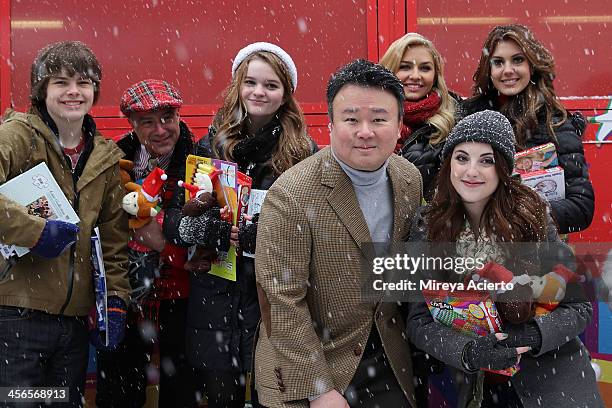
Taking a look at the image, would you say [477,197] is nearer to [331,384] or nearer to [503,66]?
[331,384]

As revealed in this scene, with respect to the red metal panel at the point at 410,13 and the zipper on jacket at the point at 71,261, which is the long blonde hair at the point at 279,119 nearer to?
the zipper on jacket at the point at 71,261

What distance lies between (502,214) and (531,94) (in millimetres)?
1086

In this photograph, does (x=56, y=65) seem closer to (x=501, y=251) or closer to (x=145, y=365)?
(x=145, y=365)

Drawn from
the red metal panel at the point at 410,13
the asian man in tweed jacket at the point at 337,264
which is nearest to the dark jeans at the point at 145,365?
the asian man in tweed jacket at the point at 337,264

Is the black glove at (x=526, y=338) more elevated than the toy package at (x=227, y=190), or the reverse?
the toy package at (x=227, y=190)

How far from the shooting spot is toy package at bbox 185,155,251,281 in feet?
9.57

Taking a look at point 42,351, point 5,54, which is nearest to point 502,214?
point 42,351

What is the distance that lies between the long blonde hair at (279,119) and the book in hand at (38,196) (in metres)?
0.67

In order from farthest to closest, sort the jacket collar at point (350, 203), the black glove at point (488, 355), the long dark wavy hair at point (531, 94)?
the long dark wavy hair at point (531, 94), the jacket collar at point (350, 203), the black glove at point (488, 355)

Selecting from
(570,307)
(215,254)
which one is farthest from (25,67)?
(570,307)

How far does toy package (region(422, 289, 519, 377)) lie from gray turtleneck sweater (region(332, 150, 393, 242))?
0.27 meters

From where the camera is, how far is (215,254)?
3.00 metres

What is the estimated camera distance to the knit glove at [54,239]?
278 centimetres

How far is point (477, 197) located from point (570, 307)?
48 cm
